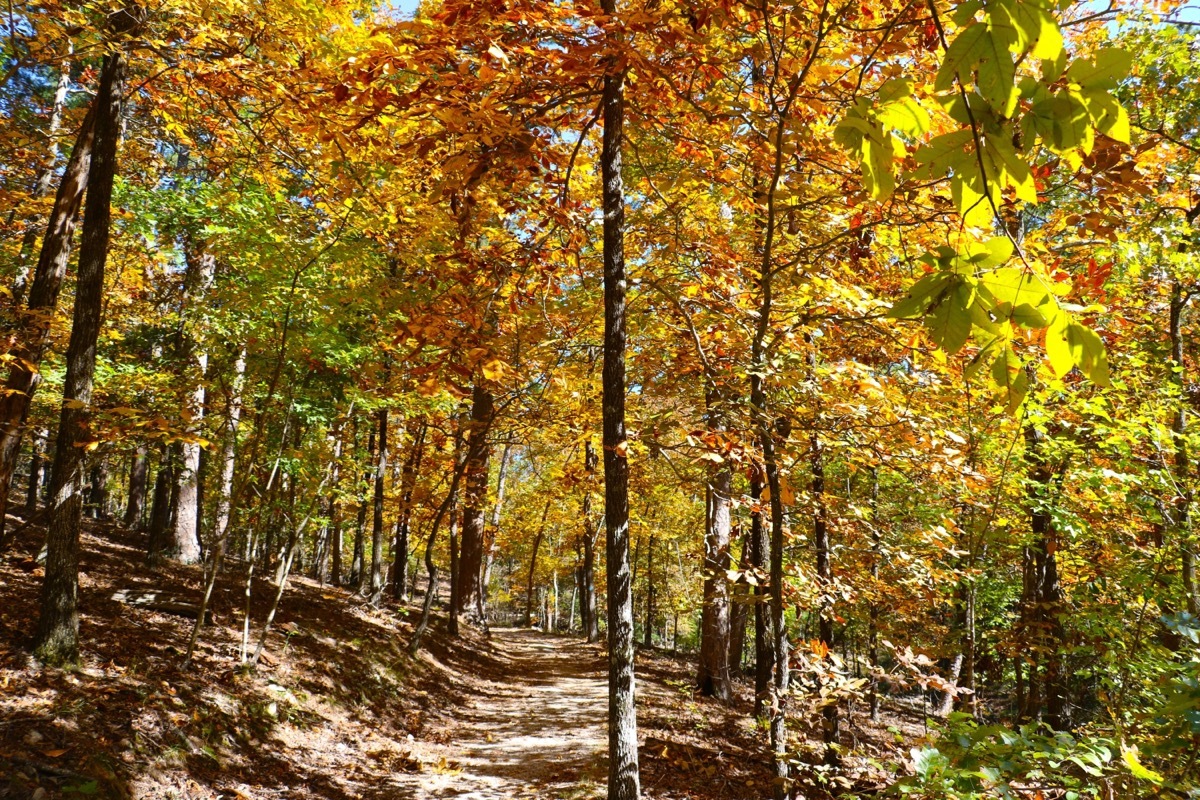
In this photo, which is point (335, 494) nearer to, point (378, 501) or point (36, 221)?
point (378, 501)

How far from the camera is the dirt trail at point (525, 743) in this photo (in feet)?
21.3

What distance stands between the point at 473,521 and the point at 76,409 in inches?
468

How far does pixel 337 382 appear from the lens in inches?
360

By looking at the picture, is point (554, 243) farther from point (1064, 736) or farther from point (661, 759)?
point (661, 759)

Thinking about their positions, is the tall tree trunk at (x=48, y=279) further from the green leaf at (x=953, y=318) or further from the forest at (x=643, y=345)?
the green leaf at (x=953, y=318)

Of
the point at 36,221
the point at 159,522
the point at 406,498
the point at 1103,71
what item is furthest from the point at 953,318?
the point at 36,221

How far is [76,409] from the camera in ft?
17.3

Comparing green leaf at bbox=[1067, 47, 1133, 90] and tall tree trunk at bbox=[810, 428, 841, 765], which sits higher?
green leaf at bbox=[1067, 47, 1133, 90]

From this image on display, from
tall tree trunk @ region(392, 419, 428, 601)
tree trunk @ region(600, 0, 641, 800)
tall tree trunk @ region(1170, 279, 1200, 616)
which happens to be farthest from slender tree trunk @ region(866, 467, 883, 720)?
tall tree trunk @ region(392, 419, 428, 601)

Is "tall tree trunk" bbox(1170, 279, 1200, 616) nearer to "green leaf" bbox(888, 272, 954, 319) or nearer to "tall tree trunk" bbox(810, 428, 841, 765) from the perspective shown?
"tall tree trunk" bbox(810, 428, 841, 765)

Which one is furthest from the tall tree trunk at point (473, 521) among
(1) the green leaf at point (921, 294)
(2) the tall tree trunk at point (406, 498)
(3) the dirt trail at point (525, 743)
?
(1) the green leaf at point (921, 294)

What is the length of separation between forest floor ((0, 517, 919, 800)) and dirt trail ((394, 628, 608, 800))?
38 millimetres

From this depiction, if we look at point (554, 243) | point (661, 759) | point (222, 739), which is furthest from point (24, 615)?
→ point (661, 759)

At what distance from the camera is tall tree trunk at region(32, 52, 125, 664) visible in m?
5.37
